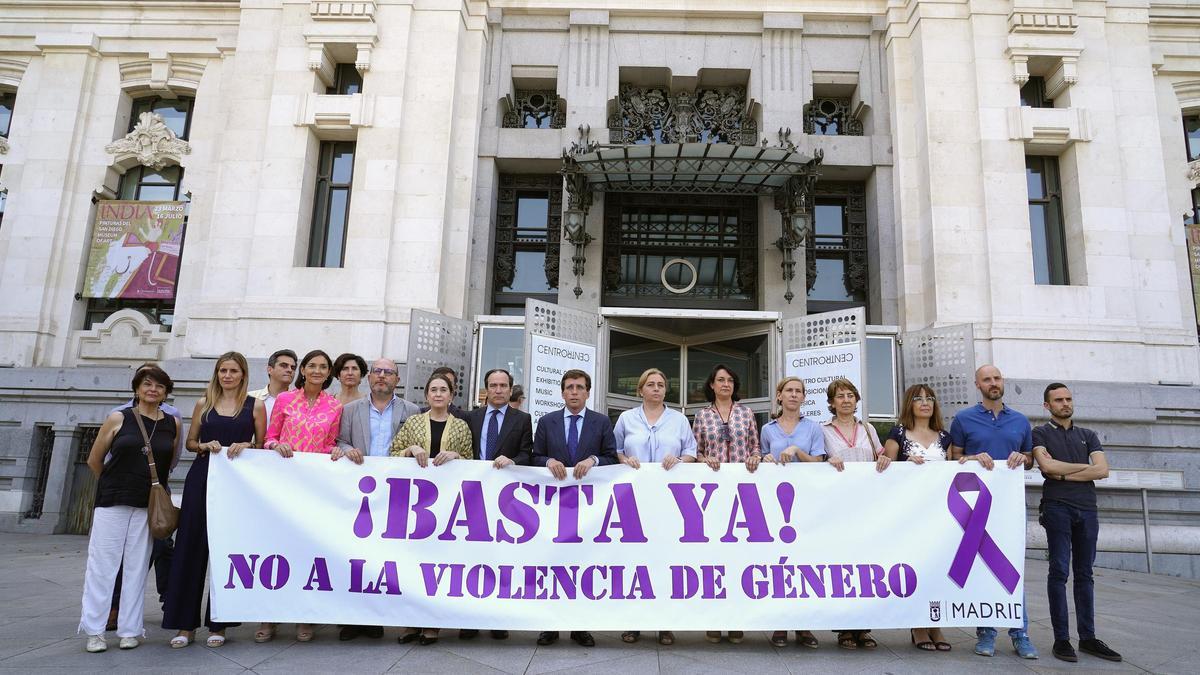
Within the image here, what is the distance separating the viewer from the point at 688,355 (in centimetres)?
1370

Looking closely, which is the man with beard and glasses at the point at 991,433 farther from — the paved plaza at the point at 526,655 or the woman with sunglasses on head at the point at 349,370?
the woman with sunglasses on head at the point at 349,370

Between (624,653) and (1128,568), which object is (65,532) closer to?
(624,653)

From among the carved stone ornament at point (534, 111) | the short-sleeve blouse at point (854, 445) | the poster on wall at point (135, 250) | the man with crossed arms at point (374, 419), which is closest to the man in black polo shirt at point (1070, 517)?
the short-sleeve blouse at point (854, 445)

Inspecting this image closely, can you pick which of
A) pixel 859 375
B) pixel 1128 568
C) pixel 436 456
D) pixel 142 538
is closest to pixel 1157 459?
pixel 1128 568

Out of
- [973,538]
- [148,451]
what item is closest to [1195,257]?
[973,538]

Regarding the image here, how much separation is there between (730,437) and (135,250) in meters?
15.4

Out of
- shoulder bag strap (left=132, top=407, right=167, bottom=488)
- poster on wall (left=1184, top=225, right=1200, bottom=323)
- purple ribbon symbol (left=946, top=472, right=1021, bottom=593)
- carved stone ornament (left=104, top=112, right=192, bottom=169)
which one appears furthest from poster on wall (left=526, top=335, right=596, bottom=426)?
poster on wall (left=1184, top=225, right=1200, bottom=323)

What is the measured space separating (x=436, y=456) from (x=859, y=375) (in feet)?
26.9

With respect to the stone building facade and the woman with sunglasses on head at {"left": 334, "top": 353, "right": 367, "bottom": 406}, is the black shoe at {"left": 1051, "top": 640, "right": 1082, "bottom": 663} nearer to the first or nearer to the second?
the woman with sunglasses on head at {"left": 334, "top": 353, "right": 367, "bottom": 406}

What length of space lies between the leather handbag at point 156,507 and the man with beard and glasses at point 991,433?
671 centimetres

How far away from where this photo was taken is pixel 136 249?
15781mm

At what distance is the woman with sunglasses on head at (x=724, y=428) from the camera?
6.34 meters

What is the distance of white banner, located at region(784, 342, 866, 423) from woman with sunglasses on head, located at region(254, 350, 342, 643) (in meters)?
8.01

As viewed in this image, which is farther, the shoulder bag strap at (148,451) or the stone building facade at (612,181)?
the stone building facade at (612,181)
